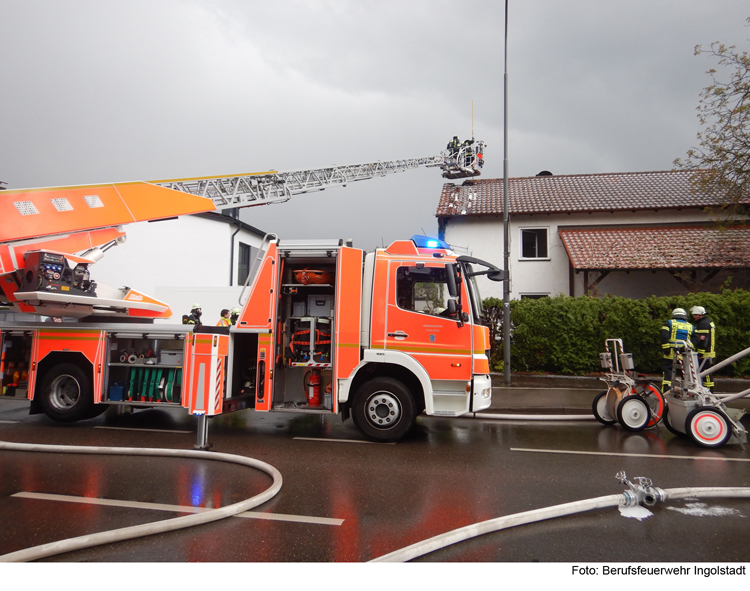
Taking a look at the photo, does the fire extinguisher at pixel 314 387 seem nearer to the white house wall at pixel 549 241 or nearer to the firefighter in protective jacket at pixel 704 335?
the firefighter in protective jacket at pixel 704 335

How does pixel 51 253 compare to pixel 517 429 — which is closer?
pixel 51 253

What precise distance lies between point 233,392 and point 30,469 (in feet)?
8.67

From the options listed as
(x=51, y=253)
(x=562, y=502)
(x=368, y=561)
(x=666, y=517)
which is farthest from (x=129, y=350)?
(x=666, y=517)

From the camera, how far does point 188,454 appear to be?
235 inches

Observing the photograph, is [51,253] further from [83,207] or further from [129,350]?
[129,350]

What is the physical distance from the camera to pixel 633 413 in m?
8.05

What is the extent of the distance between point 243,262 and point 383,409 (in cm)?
2056

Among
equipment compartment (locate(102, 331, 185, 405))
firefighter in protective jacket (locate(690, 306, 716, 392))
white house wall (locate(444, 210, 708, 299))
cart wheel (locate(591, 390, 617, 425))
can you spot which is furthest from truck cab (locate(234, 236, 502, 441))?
white house wall (locate(444, 210, 708, 299))

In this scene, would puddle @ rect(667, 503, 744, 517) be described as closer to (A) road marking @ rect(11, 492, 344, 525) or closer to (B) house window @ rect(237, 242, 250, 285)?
(A) road marking @ rect(11, 492, 344, 525)

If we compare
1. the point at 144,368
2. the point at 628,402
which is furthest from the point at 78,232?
the point at 628,402

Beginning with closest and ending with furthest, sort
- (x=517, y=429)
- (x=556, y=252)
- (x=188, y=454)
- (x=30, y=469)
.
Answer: (x=30, y=469) → (x=188, y=454) → (x=517, y=429) → (x=556, y=252)

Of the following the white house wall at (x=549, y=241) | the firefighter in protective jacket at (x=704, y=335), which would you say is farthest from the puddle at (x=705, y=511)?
the white house wall at (x=549, y=241)

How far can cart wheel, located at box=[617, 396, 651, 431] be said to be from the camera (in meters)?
8.01

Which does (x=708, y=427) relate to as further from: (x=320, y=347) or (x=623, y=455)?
(x=320, y=347)
